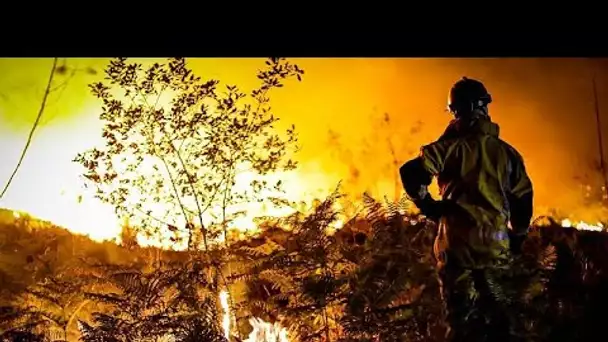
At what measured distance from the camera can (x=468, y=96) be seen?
3.02 m

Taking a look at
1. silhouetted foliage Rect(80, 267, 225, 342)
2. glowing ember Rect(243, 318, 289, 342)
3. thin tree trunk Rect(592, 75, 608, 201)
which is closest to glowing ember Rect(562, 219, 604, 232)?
thin tree trunk Rect(592, 75, 608, 201)

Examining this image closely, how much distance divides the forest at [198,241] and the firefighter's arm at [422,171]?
719mm

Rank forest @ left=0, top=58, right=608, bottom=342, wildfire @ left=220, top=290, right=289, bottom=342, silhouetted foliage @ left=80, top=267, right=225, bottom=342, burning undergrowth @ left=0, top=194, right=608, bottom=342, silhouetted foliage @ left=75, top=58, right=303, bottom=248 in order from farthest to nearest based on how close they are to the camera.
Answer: silhouetted foliage @ left=75, top=58, right=303, bottom=248 < wildfire @ left=220, top=290, right=289, bottom=342 < forest @ left=0, top=58, right=608, bottom=342 < silhouetted foliage @ left=80, top=267, right=225, bottom=342 < burning undergrowth @ left=0, top=194, right=608, bottom=342

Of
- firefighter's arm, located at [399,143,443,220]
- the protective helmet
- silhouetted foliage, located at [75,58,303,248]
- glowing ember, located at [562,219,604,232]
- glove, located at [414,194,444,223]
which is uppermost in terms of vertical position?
silhouetted foliage, located at [75,58,303,248]

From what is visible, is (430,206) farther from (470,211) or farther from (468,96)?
(468,96)

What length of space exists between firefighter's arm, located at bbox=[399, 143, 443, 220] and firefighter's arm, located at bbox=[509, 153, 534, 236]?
0.35 metres

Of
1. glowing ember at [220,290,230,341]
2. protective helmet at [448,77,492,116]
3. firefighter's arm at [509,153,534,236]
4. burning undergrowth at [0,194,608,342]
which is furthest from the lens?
glowing ember at [220,290,230,341]

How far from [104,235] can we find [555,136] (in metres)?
3.15

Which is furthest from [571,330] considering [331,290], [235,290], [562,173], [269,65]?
[269,65]

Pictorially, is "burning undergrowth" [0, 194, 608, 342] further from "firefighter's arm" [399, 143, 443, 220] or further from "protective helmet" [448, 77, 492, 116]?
"protective helmet" [448, 77, 492, 116]

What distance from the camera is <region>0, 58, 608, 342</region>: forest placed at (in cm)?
398

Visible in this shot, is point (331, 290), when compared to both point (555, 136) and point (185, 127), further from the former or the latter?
point (555, 136)

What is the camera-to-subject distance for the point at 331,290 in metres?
3.70

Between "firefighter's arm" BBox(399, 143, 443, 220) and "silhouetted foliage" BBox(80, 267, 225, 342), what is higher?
"firefighter's arm" BBox(399, 143, 443, 220)
